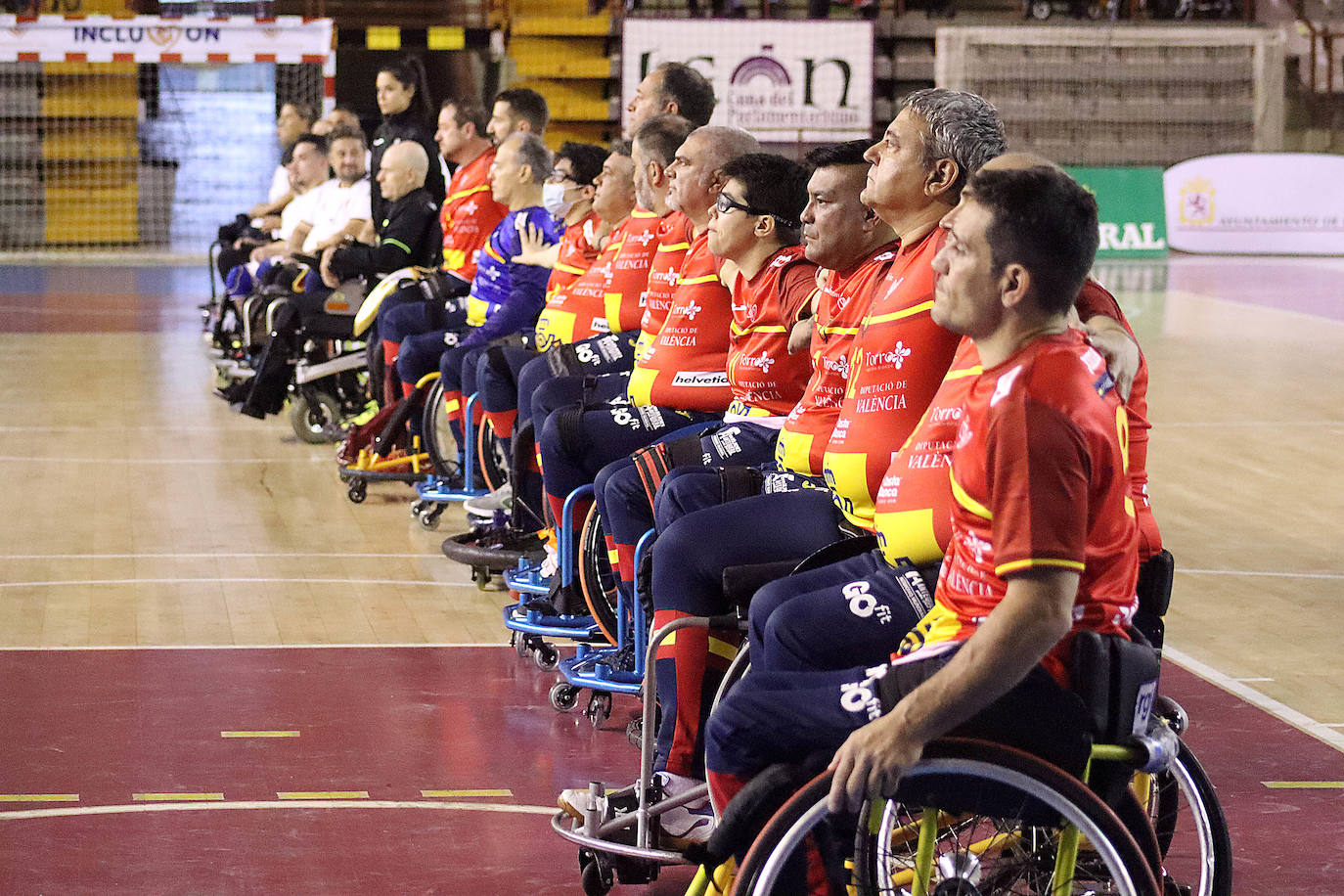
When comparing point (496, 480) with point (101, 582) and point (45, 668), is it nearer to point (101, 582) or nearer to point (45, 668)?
point (101, 582)

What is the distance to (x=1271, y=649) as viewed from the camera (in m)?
5.26

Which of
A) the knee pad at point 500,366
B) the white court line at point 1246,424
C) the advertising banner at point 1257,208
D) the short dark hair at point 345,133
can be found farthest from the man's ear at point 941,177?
the advertising banner at point 1257,208

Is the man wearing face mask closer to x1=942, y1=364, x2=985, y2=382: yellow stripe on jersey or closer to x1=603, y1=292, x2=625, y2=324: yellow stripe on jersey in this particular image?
x1=603, y1=292, x2=625, y2=324: yellow stripe on jersey

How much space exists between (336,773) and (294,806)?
0.24m

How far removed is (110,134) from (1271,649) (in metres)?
16.1

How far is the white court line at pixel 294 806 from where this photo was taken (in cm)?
383

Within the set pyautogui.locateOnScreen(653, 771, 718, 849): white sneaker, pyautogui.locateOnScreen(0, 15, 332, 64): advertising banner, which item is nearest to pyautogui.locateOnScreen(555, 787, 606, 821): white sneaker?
pyautogui.locateOnScreen(653, 771, 718, 849): white sneaker

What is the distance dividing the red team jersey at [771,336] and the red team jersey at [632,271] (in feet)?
4.25

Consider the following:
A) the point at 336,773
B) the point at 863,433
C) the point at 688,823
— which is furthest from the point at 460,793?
the point at 863,433

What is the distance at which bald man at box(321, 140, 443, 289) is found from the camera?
8148 mm

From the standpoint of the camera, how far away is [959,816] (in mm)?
2611

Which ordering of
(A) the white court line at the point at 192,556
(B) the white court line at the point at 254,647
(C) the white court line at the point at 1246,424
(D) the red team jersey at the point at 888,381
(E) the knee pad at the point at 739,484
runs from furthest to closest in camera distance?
(C) the white court line at the point at 1246,424 → (A) the white court line at the point at 192,556 → (B) the white court line at the point at 254,647 → (E) the knee pad at the point at 739,484 → (D) the red team jersey at the point at 888,381

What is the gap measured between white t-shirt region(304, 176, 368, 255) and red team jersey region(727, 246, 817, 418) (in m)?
5.39

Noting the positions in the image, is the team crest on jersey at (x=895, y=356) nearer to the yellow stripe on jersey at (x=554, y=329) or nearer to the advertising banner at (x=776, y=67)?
the yellow stripe on jersey at (x=554, y=329)
